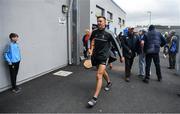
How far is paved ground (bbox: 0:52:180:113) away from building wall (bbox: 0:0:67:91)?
1.65ft

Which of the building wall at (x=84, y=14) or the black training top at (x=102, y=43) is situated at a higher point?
the building wall at (x=84, y=14)

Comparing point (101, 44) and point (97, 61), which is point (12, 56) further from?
point (101, 44)

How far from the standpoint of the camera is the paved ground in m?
4.45

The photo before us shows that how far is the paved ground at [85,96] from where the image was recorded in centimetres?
445

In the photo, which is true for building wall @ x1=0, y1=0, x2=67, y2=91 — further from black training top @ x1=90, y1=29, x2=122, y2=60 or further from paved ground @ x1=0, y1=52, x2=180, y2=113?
black training top @ x1=90, y1=29, x2=122, y2=60

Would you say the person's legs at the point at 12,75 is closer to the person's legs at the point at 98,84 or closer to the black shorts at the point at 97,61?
the black shorts at the point at 97,61

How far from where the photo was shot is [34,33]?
669cm

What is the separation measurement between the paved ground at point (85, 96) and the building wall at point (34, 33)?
0.50m

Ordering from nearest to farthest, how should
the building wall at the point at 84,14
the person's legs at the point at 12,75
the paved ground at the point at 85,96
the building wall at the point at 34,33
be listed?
the paved ground at the point at 85,96
the person's legs at the point at 12,75
the building wall at the point at 34,33
the building wall at the point at 84,14

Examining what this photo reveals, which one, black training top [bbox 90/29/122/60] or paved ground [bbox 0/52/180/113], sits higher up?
black training top [bbox 90/29/122/60]

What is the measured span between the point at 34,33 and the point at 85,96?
9.26ft

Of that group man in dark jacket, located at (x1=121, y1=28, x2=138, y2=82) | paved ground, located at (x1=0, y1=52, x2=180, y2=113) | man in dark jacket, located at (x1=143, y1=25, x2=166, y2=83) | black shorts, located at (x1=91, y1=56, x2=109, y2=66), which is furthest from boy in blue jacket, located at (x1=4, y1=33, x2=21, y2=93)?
man in dark jacket, located at (x1=143, y1=25, x2=166, y2=83)

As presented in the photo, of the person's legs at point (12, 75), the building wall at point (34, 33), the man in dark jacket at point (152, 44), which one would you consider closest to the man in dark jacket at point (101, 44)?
the man in dark jacket at point (152, 44)

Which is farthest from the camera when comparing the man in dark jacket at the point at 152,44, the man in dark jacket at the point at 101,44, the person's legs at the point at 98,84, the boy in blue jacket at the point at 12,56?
the man in dark jacket at the point at 152,44
